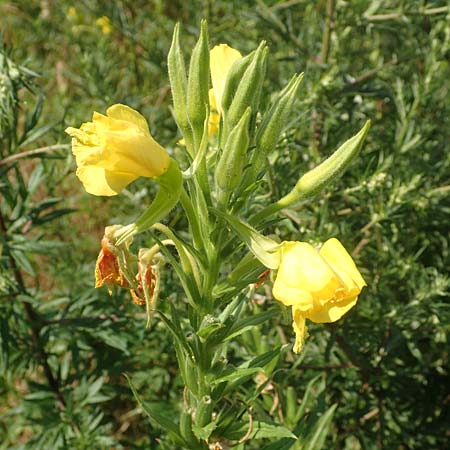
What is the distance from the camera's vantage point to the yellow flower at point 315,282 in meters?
1.11

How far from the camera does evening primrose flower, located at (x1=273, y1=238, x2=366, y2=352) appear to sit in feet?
3.63

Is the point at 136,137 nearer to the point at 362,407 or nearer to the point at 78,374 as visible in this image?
the point at 78,374

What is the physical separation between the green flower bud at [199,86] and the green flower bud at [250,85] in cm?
6

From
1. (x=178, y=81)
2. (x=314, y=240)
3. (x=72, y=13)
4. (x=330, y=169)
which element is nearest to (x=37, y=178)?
(x=314, y=240)

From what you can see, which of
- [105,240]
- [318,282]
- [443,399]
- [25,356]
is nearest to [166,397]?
[25,356]

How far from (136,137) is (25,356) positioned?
4.59 feet

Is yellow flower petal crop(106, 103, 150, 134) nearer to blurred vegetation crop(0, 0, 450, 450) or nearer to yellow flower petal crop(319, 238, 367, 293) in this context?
yellow flower petal crop(319, 238, 367, 293)

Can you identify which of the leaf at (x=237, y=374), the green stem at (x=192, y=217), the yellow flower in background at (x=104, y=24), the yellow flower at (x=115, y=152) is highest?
the yellow flower at (x=115, y=152)

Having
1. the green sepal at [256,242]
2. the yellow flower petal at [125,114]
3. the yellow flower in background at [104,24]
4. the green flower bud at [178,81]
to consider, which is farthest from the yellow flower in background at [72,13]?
the green sepal at [256,242]

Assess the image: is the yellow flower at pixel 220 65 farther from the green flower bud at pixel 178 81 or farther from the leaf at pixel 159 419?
the leaf at pixel 159 419

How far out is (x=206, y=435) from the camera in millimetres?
1353

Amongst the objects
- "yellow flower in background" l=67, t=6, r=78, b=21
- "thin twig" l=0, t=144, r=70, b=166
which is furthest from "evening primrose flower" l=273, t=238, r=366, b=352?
"yellow flower in background" l=67, t=6, r=78, b=21

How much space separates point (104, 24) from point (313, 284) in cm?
301

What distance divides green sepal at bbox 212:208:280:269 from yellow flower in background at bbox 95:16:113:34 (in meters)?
2.46
